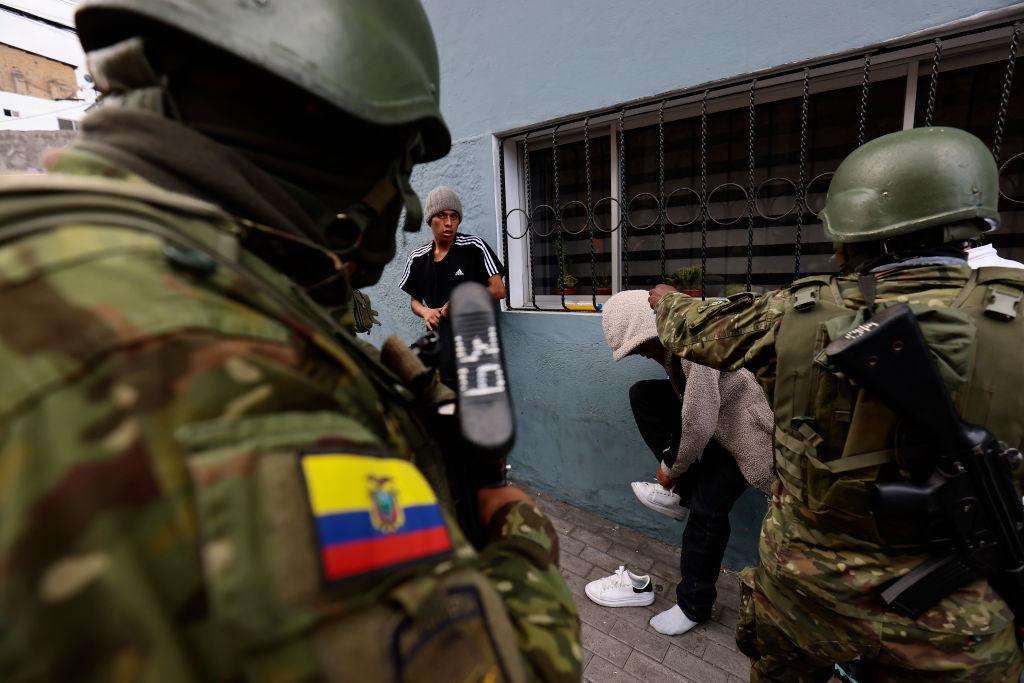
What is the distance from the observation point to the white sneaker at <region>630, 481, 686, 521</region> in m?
2.57

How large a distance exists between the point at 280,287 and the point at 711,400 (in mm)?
1926

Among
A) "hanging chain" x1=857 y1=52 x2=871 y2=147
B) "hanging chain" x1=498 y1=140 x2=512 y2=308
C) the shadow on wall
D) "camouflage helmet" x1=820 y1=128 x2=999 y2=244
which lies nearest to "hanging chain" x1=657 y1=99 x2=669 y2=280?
"hanging chain" x1=857 y1=52 x2=871 y2=147

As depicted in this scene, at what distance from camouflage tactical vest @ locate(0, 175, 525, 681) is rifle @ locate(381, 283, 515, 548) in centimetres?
15

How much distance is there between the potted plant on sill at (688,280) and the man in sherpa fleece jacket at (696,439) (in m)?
0.43

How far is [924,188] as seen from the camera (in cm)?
142

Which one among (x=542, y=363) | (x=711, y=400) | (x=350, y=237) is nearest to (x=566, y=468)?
(x=542, y=363)

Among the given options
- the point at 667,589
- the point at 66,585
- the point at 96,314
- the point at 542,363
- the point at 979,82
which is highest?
the point at 979,82

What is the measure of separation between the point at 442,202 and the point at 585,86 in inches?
43.3

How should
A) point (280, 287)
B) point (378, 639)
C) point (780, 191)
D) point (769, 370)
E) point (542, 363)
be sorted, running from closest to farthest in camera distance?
point (378, 639) → point (280, 287) → point (769, 370) → point (780, 191) → point (542, 363)

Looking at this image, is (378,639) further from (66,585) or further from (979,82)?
(979,82)

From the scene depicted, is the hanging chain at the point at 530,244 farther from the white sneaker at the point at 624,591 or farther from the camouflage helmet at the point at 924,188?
the camouflage helmet at the point at 924,188

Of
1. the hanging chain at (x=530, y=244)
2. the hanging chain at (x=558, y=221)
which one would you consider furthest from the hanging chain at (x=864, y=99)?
the hanging chain at (x=530, y=244)

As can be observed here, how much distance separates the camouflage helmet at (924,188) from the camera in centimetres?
141

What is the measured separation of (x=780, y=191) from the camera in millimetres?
2541
